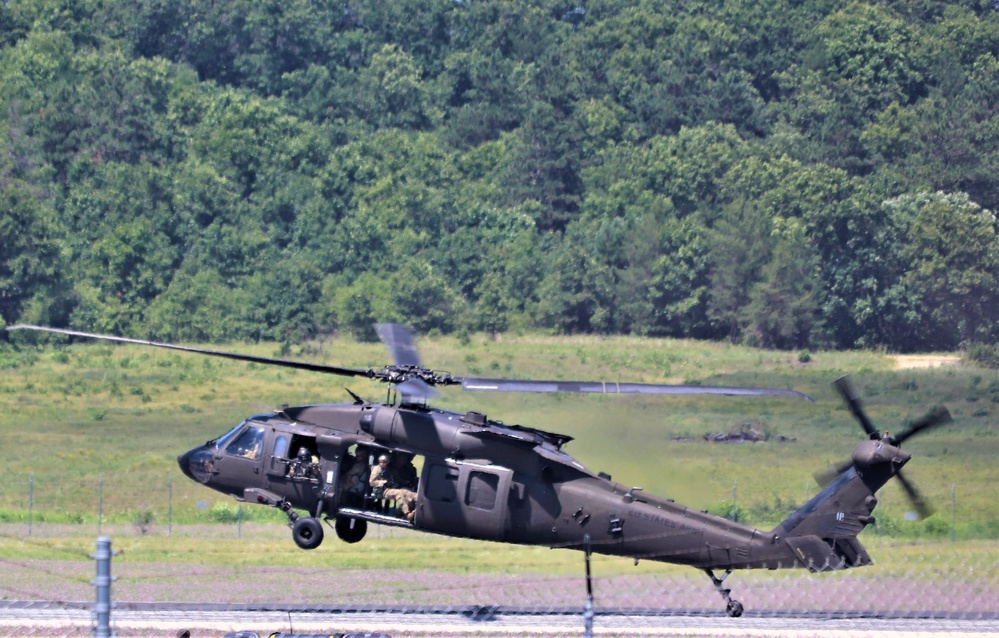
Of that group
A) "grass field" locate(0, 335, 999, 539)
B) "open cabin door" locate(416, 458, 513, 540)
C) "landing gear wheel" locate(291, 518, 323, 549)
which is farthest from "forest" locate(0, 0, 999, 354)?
"open cabin door" locate(416, 458, 513, 540)

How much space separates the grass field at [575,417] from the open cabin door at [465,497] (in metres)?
4.72

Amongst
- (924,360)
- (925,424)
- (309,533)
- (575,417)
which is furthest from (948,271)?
(309,533)

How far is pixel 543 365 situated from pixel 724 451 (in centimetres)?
1942

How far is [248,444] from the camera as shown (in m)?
24.8

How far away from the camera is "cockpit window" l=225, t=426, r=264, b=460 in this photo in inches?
974

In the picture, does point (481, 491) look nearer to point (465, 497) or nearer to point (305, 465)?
point (465, 497)

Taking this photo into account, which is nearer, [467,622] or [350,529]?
[467,622]

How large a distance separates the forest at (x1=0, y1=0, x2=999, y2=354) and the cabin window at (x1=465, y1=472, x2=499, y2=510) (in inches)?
2163

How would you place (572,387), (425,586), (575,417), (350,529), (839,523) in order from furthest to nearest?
1. (575,417)
2. (425,586)
3. (350,529)
4. (839,523)
5. (572,387)

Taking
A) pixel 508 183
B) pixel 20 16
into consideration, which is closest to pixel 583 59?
pixel 508 183

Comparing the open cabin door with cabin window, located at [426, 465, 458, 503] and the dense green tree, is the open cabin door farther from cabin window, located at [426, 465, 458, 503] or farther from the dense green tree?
the dense green tree

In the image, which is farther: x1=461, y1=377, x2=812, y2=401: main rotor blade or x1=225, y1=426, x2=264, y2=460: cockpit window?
x1=225, y1=426, x2=264, y2=460: cockpit window

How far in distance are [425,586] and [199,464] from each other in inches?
178

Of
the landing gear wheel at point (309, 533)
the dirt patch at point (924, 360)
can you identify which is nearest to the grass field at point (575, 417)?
the dirt patch at point (924, 360)
